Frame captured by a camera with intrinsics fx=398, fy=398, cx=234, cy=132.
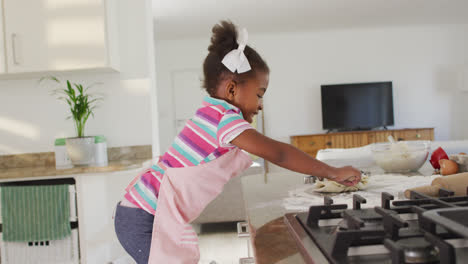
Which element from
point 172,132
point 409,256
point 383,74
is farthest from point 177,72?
point 409,256

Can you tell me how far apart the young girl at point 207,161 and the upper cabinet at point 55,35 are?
72.1 inches

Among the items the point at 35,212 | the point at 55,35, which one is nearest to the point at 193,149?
the point at 35,212

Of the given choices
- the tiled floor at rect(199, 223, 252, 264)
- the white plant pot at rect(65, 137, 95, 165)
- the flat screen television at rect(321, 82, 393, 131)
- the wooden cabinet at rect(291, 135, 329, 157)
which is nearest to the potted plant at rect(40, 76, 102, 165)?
the white plant pot at rect(65, 137, 95, 165)

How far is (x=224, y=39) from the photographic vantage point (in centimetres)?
116

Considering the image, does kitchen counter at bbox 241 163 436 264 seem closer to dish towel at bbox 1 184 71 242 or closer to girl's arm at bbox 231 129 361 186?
girl's arm at bbox 231 129 361 186

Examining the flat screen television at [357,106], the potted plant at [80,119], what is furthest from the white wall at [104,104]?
the flat screen television at [357,106]

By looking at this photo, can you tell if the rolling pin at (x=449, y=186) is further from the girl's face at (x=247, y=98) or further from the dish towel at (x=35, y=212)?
the dish towel at (x=35, y=212)

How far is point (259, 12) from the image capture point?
571 centimetres

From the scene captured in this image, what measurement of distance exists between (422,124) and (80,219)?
21.3ft

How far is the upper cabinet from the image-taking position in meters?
2.72

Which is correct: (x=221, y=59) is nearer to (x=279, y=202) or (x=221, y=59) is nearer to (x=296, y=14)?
(x=279, y=202)

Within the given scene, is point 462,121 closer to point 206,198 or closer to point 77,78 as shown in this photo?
point 77,78

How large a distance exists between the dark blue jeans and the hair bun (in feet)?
1.68

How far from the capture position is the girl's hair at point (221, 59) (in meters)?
1.11
